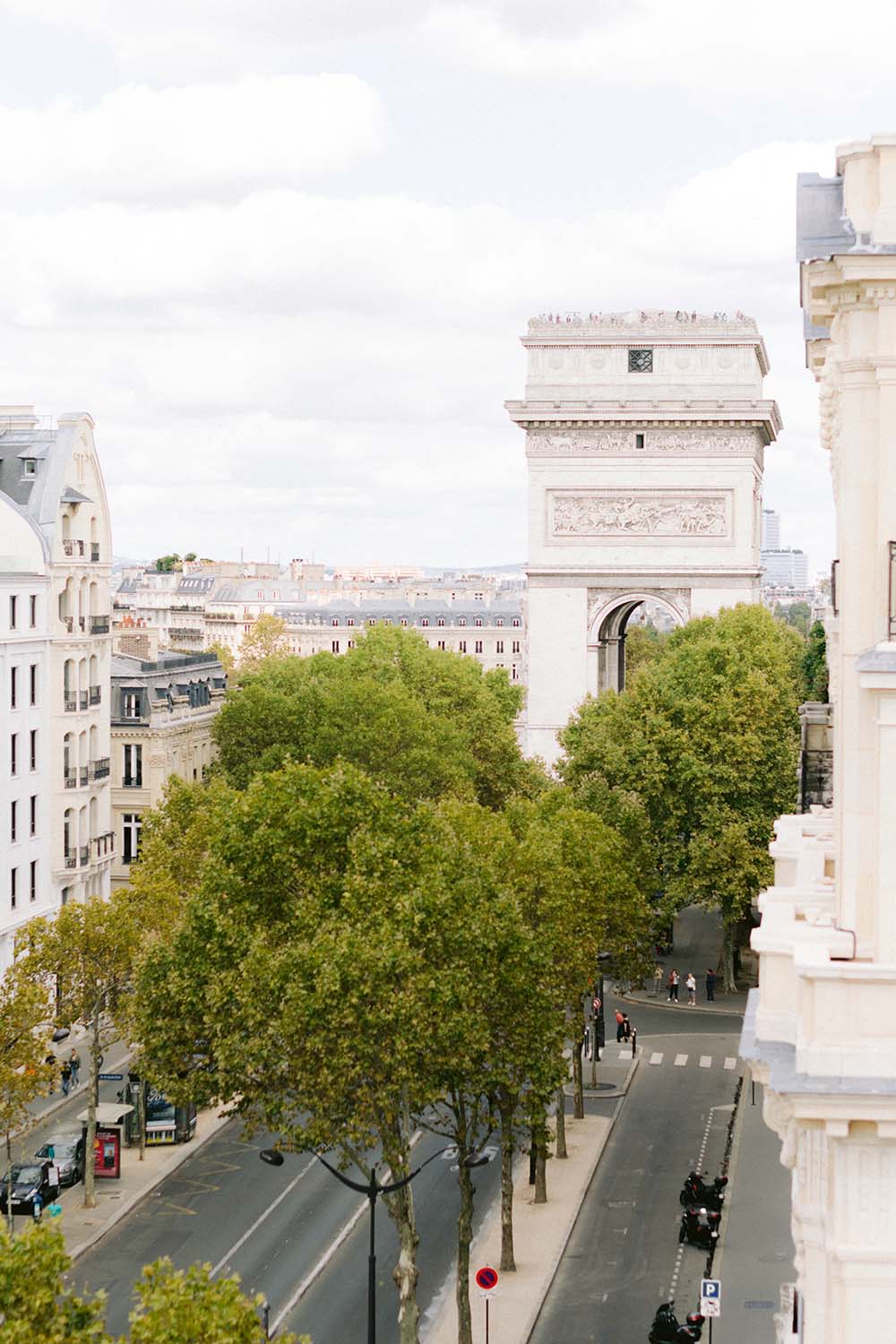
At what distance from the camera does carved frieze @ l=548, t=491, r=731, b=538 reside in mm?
90875

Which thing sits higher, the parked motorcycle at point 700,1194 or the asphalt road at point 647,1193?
the parked motorcycle at point 700,1194

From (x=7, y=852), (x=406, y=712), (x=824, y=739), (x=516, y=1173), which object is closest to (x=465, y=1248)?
(x=516, y=1173)

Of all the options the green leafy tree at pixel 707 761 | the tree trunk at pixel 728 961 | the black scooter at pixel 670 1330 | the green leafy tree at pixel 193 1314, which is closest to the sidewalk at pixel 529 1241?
the black scooter at pixel 670 1330

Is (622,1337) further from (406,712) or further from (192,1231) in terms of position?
(406,712)

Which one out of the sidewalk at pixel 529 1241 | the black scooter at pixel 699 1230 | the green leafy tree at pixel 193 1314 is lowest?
the sidewalk at pixel 529 1241

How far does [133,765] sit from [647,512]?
27.2 metres

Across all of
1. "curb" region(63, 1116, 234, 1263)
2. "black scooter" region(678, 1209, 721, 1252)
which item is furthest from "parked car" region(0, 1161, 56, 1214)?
"black scooter" region(678, 1209, 721, 1252)

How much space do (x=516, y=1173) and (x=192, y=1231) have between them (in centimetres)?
1001

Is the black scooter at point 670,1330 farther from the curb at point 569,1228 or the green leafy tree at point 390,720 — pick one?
the green leafy tree at point 390,720

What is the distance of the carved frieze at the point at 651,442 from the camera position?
90625mm

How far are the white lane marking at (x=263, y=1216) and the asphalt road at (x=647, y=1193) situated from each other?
7.71m

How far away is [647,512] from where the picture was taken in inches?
3580

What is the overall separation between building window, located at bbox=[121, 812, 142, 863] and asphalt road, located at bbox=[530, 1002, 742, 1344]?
22745mm

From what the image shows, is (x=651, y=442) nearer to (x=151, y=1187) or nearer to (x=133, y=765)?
(x=133, y=765)
